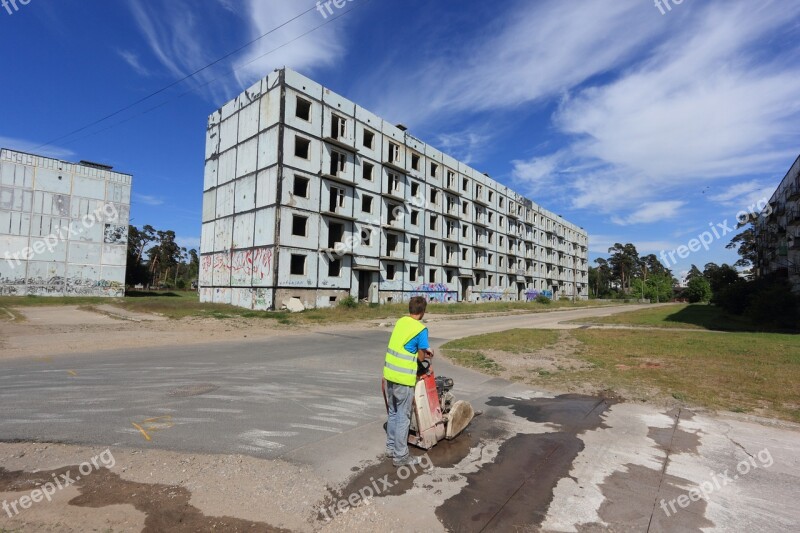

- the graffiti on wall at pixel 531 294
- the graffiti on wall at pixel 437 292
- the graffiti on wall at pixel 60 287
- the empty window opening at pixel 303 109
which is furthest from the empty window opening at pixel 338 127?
the graffiti on wall at pixel 531 294

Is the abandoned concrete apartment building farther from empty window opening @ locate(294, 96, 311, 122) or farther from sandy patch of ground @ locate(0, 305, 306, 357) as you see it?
sandy patch of ground @ locate(0, 305, 306, 357)

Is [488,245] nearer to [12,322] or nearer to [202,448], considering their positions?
[12,322]

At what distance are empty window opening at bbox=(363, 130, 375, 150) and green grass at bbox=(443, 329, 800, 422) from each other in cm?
2292

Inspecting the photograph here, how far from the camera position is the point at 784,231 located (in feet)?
127

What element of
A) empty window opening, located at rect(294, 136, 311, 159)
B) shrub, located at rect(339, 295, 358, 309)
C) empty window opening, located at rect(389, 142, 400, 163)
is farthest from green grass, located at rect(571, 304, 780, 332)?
empty window opening, located at rect(294, 136, 311, 159)

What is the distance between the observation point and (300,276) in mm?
26844

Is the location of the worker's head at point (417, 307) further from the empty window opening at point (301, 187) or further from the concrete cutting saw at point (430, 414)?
the empty window opening at point (301, 187)

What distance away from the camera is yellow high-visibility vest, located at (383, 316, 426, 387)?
14.0 ft

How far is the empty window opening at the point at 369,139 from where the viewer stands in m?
33.0

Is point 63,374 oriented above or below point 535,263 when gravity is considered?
below

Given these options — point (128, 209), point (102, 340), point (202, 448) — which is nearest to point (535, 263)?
point (128, 209)

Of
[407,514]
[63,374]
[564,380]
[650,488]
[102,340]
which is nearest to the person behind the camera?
[407,514]

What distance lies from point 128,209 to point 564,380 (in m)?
44.6

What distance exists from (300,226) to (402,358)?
25.2 m
